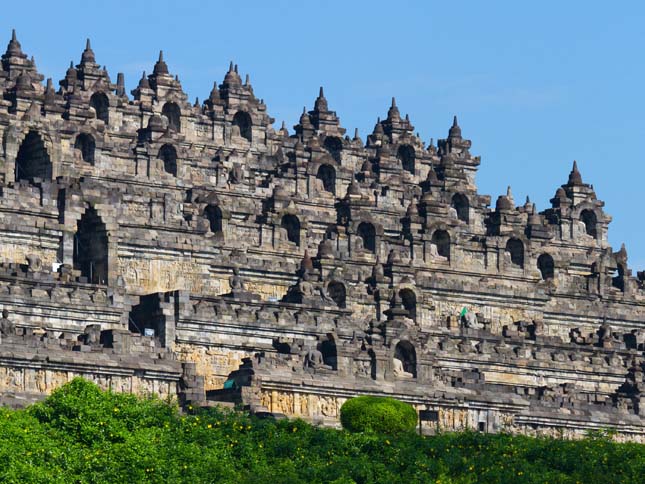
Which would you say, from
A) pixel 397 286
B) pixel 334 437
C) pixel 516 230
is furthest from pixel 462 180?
pixel 334 437

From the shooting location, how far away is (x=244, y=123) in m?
169

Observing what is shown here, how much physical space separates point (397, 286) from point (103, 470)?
46.6 metres

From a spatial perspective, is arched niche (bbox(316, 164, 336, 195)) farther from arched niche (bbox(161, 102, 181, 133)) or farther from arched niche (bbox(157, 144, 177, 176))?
arched niche (bbox(157, 144, 177, 176))

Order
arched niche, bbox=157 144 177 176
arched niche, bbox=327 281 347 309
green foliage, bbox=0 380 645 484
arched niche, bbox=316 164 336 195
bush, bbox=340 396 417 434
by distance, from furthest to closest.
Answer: arched niche, bbox=316 164 336 195, arched niche, bbox=157 144 177 176, arched niche, bbox=327 281 347 309, bush, bbox=340 396 417 434, green foliage, bbox=0 380 645 484

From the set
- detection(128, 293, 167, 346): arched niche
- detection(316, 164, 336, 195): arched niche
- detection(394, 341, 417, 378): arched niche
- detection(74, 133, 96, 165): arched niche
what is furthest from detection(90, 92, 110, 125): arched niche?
detection(394, 341, 417, 378): arched niche

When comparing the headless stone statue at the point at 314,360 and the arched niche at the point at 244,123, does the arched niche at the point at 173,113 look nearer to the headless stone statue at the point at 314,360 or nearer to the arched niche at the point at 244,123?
the arched niche at the point at 244,123

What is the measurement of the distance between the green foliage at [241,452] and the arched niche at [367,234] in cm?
3882

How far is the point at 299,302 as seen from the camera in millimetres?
141250

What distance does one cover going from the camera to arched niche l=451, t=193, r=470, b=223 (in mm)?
165250

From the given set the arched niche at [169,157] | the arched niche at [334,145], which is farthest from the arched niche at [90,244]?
the arched niche at [334,145]

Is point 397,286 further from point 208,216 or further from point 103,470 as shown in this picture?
point 103,470

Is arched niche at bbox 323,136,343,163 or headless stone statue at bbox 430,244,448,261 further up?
arched niche at bbox 323,136,343,163

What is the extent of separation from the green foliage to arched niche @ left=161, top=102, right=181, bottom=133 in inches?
2006

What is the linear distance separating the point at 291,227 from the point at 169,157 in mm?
7678
